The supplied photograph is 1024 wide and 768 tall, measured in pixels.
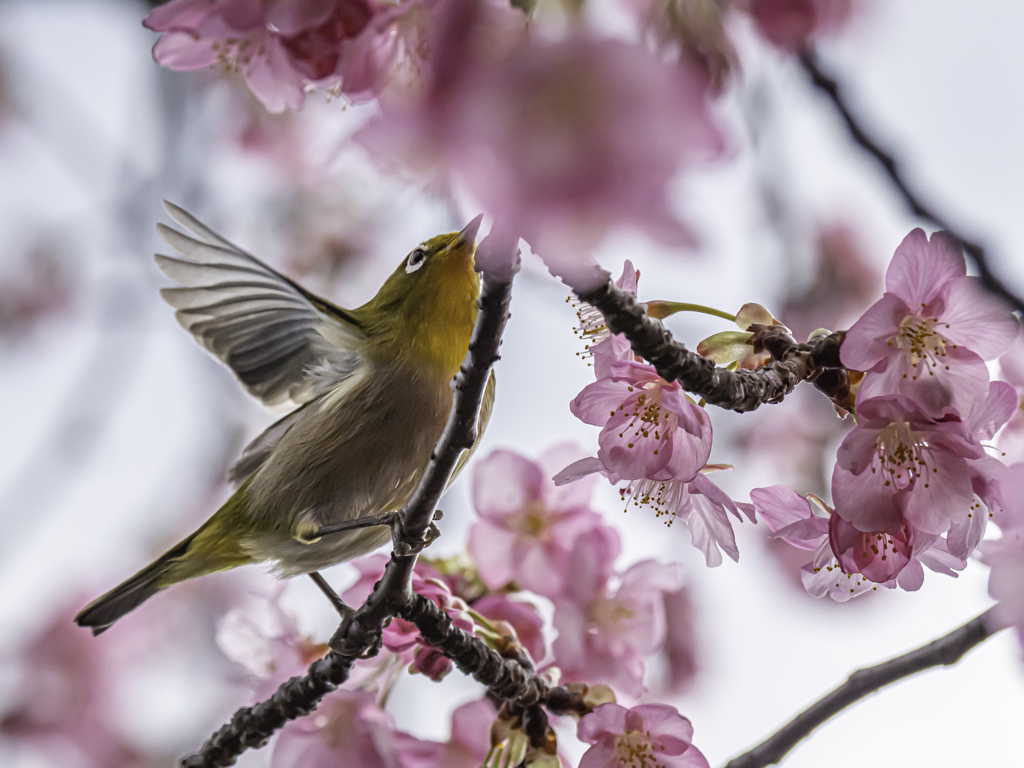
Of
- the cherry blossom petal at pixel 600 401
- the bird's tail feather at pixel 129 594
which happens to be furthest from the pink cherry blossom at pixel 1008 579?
the bird's tail feather at pixel 129 594

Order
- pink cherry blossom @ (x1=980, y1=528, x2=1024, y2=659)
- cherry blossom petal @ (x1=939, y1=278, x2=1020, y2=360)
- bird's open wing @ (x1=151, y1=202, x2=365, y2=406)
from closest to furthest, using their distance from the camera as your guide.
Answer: cherry blossom petal @ (x1=939, y1=278, x2=1020, y2=360), pink cherry blossom @ (x1=980, y1=528, x2=1024, y2=659), bird's open wing @ (x1=151, y1=202, x2=365, y2=406)

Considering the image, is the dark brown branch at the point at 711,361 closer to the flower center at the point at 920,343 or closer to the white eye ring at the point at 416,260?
the flower center at the point at 920,343

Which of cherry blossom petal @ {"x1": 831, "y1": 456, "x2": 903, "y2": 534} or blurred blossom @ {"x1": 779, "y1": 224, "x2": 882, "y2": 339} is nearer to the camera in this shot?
cherry blossom petal @ {"x1": 831, "y1": 456, "x2": 903, "y2": 534}

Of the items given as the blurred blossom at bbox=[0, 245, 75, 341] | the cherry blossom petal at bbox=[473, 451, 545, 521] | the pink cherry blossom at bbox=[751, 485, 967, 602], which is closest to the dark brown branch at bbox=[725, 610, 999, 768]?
the pink cherry blossom at bbox=[751, 485, 967, 602]

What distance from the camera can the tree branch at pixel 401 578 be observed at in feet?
3.11

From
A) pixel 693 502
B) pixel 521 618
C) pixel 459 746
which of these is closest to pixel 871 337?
pixel 693 502

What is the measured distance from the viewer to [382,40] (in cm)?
90

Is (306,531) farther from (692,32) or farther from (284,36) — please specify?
(692,32)

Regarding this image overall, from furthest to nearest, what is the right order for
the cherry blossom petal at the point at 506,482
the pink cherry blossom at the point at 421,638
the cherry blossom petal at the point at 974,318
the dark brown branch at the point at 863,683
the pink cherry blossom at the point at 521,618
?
the cherry blossom petal at the point at 506,482 → the pink cherry blossom at the point at 521,618 → the pink cherry blossom at the point at 421,638 → the dark brown branch at the point at 863,683 → the cherry blossom petal at the point at 974,318

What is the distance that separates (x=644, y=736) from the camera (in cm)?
140

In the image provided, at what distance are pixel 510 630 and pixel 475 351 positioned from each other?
85 centimetres

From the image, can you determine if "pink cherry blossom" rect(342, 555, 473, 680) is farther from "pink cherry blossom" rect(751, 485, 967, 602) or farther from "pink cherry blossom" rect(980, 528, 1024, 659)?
"pink cherry blossom" rect(980, 528, 1024, 659)

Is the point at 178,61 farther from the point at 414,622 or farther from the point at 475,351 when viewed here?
the point at 414,622

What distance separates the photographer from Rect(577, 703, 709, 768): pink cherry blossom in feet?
4.56
